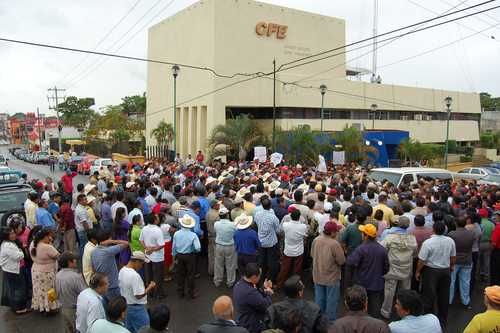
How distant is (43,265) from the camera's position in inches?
285

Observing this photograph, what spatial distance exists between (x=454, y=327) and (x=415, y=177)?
26.6ft

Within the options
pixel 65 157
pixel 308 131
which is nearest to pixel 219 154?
pixel 308 131

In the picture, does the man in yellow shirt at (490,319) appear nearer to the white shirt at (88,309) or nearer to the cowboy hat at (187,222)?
the white shirt at (88,309)

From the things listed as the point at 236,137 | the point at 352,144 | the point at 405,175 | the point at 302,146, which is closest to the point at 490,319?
the point at 405,175

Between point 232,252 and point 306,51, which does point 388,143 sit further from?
point 232,252

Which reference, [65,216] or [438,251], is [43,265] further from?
[438,251]

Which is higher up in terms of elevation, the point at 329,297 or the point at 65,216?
the point at 65,216

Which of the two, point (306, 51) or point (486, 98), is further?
point (486, 98)

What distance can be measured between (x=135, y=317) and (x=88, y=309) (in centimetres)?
103

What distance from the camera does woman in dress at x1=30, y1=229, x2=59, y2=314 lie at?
711cm

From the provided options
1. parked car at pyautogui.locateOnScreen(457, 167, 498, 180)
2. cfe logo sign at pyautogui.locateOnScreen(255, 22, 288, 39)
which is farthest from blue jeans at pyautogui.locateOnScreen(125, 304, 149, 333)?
cfe logo sign at pyautogui.locateOnScreen(255, 22, 288, 39)

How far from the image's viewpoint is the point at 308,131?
89.2ft

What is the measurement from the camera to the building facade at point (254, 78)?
32625 mm

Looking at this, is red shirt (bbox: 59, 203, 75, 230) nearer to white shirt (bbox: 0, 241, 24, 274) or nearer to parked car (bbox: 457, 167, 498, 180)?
white shirt (bbox: 0, 241, 24, 274)
